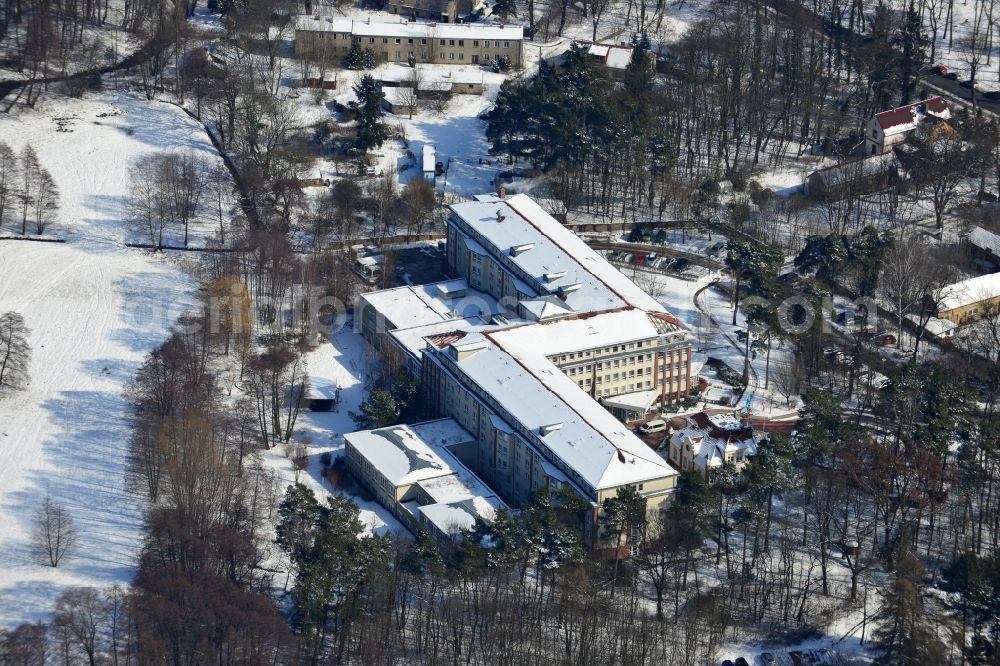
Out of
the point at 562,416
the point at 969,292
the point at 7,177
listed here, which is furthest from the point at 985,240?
the point at 7,177

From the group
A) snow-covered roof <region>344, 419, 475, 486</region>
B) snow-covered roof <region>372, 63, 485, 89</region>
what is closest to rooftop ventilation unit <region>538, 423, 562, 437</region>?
snow-covered roof <region>344, 419, 475, 486</region>

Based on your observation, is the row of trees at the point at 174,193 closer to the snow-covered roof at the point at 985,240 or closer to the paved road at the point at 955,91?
the snow-covered roof at the point at 985,240

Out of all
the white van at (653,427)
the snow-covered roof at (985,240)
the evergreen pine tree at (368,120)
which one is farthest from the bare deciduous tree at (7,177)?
the snow-covered roof at (985,240)

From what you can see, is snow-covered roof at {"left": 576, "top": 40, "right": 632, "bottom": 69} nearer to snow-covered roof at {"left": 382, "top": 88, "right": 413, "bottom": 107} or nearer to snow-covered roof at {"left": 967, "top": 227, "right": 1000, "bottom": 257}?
snow-covered roof at {"left": 382, "top": 88, "right": 413, "bottom": 107}

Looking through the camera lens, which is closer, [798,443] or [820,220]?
[798,443]

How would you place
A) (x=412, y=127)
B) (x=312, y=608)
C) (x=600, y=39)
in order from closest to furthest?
1. (x=312, y=608)
2. (x=412, y=127)
3. (x=600, y=39)

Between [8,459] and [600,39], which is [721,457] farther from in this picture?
[600,39]

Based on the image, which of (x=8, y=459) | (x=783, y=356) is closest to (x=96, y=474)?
(x=8, y=459)
